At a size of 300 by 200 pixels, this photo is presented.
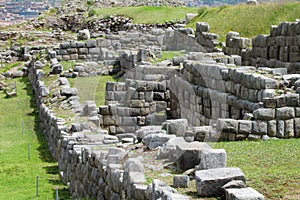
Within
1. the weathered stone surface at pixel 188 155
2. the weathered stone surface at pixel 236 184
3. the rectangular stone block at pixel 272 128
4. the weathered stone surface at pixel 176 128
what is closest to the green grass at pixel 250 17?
the rectangular stone block at pixel 272 128

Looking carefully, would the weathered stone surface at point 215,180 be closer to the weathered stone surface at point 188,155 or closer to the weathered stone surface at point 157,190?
the weathered stone surface at point 157,190

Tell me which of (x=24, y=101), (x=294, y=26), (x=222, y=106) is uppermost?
(x=294, y=26)

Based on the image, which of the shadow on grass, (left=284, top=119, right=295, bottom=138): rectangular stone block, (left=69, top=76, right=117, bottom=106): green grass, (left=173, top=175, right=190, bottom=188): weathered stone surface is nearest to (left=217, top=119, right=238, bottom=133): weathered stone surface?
(left=284, top=119, right=295, bottom=138): rectangular stone block

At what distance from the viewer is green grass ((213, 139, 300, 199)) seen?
9.55 metres

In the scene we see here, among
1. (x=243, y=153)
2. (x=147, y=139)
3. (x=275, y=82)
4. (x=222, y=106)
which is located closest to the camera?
(x=243, y=153)

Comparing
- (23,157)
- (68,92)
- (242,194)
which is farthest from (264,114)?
(68,92)

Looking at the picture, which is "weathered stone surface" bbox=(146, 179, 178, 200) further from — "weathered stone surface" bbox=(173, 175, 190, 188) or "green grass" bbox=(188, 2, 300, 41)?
"green grass" bbox=(188, 2, 300, 41)

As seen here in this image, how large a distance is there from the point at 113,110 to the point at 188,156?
1086 centimetres

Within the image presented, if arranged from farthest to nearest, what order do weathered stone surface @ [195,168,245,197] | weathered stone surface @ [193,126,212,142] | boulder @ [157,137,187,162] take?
weathered stone surface @ [193,126,212,142] → boulder @ [157,137,187,162] → weathered stone surface @ [195,168,245,197]

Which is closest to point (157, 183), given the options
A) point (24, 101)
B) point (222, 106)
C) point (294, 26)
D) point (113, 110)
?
point (222, 106)

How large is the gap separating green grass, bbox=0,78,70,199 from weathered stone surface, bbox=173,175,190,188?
20.4ft

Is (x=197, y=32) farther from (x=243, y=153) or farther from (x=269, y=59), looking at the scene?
(x=243, y=153)

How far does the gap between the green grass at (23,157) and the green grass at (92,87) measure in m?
2.08

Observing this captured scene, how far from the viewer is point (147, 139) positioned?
529 inches
